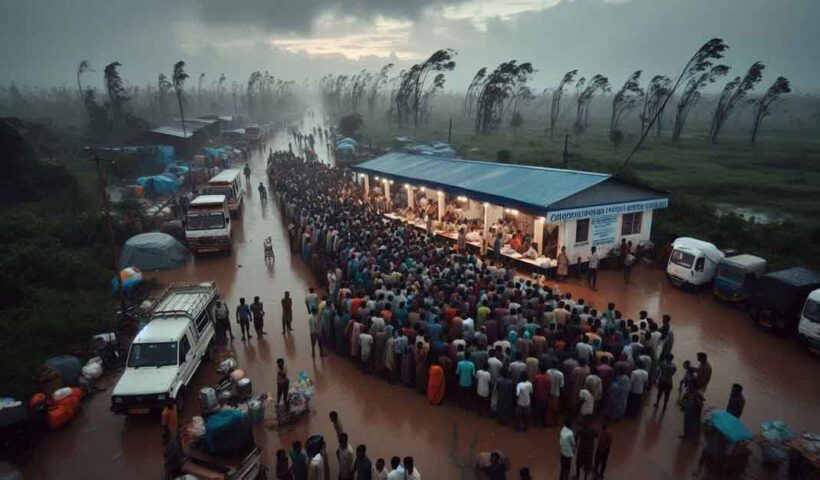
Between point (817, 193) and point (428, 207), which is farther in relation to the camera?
point (817, 193)

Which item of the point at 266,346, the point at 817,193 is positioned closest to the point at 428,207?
the point at 266,346

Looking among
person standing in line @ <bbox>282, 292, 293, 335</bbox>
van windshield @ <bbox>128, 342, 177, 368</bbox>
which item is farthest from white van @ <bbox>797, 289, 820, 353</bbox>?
van windshield @ <bbox>128, 342, 177, 368</bbox>

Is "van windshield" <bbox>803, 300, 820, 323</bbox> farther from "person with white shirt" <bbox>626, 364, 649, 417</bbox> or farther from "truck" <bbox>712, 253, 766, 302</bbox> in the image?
"person with white shirt" <bbox>626, 364, 649, 417</bbox>

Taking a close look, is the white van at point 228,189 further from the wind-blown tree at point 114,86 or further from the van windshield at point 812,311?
the wind-blown tree at point 114,86

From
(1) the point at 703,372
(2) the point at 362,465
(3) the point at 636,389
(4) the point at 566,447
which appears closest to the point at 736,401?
(1) the point at 703,372

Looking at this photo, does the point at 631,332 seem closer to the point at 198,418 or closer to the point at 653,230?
the point at 198,418

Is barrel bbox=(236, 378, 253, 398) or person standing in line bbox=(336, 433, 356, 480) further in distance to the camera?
barrel bbox=(236, 378, 253, 398)

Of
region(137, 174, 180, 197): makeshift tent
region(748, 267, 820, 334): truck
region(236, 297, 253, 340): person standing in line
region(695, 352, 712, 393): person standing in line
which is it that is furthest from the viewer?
region(137, 174, 180, 197): makeshift tent
